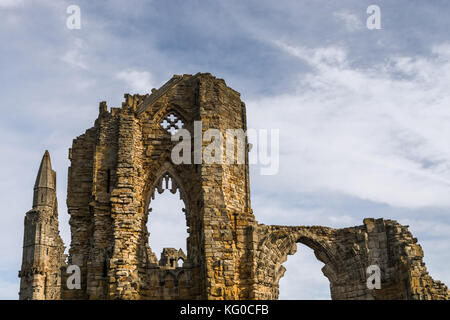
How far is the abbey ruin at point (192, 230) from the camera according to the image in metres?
18.7

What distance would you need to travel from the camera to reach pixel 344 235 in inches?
837

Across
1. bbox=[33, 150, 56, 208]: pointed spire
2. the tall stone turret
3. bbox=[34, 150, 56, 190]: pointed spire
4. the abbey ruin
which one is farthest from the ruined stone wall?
bbox=[34, 150, 56, 190]: pointed spire

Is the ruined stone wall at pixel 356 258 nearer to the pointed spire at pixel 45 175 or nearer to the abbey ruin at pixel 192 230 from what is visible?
the abbey ruin at pixel 192 230

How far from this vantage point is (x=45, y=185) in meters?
35.6

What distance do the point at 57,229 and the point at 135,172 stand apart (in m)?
16.5

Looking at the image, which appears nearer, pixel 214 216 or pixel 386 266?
pixel 214 216

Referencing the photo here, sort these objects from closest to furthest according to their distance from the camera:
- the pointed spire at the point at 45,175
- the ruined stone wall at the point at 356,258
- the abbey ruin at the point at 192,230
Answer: the abbey ruin at the point at 192,230 → the ruined stone wall at the point at 356,258 → the pointed spire at the point at 45,175

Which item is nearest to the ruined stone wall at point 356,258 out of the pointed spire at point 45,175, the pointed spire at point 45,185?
the pointed spire at point 45,185
